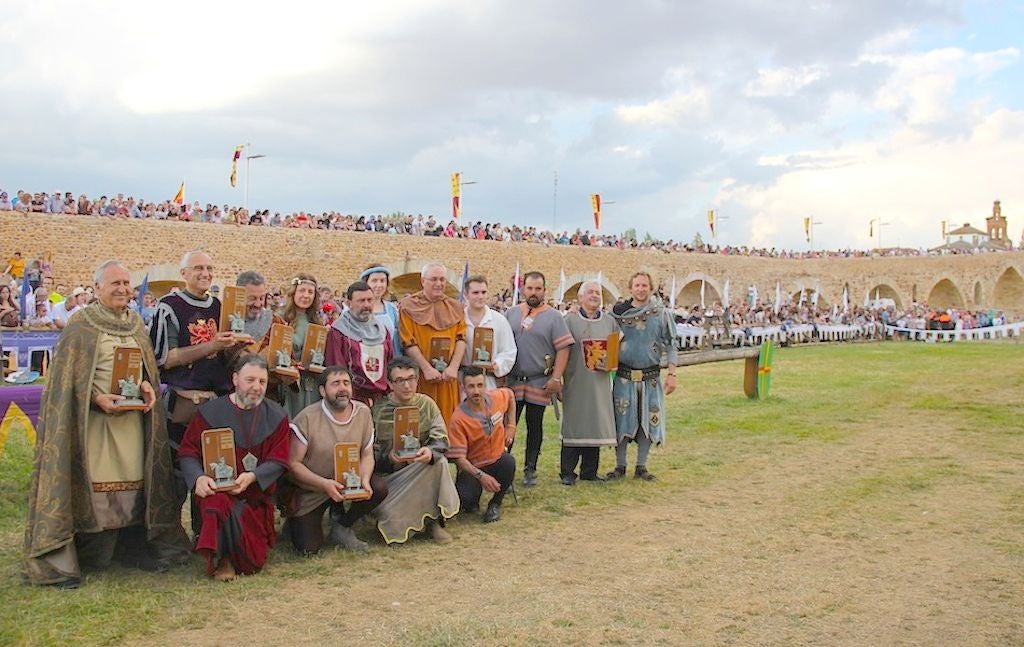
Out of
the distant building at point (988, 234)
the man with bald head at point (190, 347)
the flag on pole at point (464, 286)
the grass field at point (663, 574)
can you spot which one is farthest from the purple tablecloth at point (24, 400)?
the distant building at point (988, 234)

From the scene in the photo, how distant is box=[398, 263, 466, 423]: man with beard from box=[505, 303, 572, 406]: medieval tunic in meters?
0.69

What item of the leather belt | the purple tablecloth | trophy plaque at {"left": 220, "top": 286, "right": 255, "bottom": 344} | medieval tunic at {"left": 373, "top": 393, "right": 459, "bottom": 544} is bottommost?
medieval tunic at {"left": 373, "top": 393, "right": 459, "bottom": 544}

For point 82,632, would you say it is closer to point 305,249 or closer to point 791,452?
point 791,452

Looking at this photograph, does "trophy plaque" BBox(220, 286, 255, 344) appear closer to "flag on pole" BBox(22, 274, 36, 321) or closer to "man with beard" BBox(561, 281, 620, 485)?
"man with beard" BBox(561, 281, 620, 485)

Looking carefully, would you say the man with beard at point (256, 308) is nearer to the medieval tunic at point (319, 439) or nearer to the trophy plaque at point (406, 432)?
the medieval tunic at point (319, 439)

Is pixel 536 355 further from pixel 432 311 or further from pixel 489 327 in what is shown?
pixel 432 311

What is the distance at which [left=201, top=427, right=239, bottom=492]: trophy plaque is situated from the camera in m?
3.95

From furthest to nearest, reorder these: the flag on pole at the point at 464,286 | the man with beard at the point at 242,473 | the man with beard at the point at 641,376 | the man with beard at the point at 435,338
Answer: the flag on pole at the point at 464,286 → the man with beard at the point at 641,376 → the man with beard at the point at 435,338 → the man with beard at the point at 242,473

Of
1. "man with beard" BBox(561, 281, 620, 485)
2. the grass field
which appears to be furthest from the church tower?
"man with beard" BBox(561, 281, 620, 485)

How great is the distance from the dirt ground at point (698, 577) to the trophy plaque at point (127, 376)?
104 cm

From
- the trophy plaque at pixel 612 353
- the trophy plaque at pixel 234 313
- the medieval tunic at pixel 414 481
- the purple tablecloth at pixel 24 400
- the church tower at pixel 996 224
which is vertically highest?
the church tower at pixel 996 224

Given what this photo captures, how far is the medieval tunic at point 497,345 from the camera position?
5660mm

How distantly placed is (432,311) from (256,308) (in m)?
1.16

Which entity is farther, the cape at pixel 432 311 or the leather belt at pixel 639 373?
the leather belt at pixel 639 373
